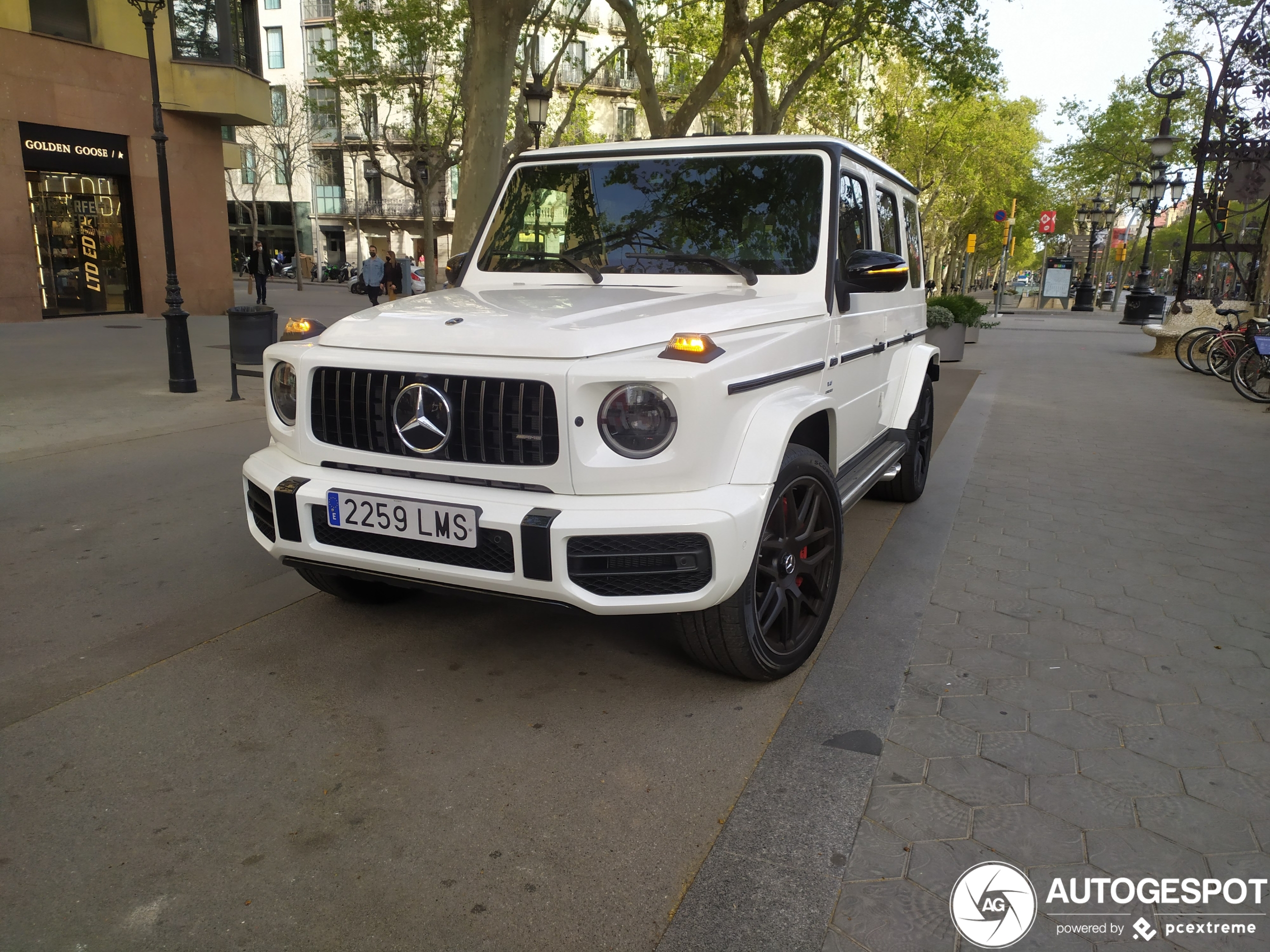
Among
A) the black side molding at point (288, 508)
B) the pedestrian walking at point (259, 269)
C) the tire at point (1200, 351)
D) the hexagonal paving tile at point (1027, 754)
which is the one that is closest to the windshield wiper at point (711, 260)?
the black side molding at point (288, 508)

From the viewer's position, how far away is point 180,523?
525 centimetres

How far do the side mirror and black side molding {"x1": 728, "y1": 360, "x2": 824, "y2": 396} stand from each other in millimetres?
1817

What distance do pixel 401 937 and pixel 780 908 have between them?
906mm

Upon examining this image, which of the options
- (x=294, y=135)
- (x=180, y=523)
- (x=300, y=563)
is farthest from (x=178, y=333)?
(x=294, y=135)

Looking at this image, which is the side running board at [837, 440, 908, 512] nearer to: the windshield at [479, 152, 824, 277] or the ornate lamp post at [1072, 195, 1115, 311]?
the windshield at [479, 152, 824, 277]

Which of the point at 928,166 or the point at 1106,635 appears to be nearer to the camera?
the point at 1106,635

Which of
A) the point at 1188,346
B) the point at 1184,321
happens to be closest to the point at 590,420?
the point at 1188,346

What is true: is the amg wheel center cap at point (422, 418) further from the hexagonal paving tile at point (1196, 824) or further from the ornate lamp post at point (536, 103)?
the ornate lamp post at point (536, 103)

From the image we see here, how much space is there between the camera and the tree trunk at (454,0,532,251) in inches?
400

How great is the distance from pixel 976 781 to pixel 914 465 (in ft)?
11.2

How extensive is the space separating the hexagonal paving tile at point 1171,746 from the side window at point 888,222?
2.41m

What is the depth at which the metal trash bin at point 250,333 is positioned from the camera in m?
8.99

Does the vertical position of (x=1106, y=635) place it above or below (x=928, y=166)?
below

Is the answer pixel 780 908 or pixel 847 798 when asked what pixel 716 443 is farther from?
pixel 780 908
